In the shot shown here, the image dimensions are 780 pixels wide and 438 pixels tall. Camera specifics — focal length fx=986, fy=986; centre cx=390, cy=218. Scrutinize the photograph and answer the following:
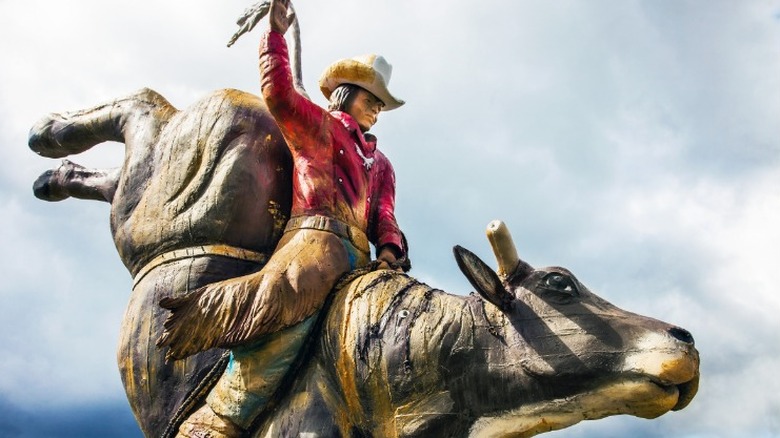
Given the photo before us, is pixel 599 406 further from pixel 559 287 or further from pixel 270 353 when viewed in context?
pixel 270 353

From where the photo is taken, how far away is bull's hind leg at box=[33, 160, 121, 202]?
5172 millimetres

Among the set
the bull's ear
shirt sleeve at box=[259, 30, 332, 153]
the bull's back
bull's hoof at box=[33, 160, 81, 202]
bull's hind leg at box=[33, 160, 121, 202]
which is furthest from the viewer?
bull's hoof at box=[33, 160, 81, 202]

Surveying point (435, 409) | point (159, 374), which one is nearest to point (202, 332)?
point (159, 374)

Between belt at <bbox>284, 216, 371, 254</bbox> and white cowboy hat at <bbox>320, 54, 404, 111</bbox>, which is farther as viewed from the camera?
white cowboy hat at <bbox>320, 54, 404, 111</bbox>

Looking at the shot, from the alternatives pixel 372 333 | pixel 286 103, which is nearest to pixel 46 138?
pixel 286 103

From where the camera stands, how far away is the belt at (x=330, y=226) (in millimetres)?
4301

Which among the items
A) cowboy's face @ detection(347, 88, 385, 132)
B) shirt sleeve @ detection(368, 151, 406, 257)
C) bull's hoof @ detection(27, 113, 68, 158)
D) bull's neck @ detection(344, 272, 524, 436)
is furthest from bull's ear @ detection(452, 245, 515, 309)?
bull's hoof @ detection(27, 113, 68, 158)

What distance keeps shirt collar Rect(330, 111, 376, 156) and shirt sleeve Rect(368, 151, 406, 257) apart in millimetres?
164

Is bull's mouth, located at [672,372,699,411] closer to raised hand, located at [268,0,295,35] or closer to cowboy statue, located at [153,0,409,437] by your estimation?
cowboy statue, located at [153,0,409,437]

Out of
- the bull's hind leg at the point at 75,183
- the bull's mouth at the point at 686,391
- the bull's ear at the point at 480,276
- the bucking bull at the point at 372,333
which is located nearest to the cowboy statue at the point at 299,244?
the bucking bull at the point at 372,333

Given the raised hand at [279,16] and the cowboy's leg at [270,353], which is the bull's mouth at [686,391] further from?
the raised hand at [279,16]

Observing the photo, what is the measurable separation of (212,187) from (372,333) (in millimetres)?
1073

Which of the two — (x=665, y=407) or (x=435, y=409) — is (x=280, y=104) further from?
(x=665, y=407)

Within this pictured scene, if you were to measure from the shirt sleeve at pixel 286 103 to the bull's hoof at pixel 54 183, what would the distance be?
5.19 feet
